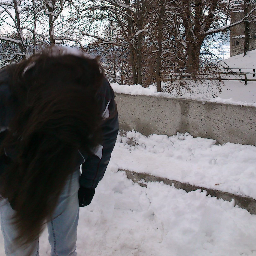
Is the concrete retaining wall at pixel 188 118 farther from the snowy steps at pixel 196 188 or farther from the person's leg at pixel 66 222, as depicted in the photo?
the person's leg at pixel 66 222

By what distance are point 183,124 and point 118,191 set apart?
1750 millimetres

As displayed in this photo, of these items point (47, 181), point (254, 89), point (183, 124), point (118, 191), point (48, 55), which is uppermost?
point (48, 55)

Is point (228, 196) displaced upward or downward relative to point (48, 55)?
downward

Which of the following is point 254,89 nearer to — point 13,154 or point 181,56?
point 181,56

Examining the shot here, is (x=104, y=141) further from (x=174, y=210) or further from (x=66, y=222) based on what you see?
(x=174, y=210)

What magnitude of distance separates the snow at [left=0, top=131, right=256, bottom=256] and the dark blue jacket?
1244 mm

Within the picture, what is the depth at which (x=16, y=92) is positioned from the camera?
4.26ft

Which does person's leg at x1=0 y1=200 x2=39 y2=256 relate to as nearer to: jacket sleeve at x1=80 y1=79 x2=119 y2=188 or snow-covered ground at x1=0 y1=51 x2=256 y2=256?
jacket sleeve at x1=80 y1=79 x2=119 y2=188

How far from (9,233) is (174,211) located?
1914 mm

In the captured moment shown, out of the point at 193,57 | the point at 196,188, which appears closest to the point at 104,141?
the point at 196,188

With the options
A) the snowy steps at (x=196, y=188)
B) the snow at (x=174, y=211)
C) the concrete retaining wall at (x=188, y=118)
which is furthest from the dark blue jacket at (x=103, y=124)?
the concrete retaining wall at (x=188, y=118)

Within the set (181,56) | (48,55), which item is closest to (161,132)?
(48,55)

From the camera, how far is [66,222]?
5.54 ft

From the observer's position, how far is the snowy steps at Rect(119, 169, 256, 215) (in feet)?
9.92
